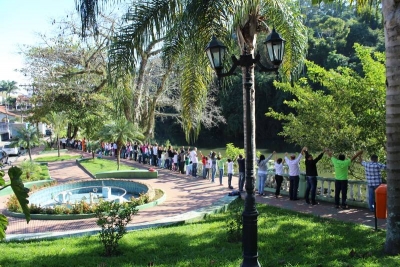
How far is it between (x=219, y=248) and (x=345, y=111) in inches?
237

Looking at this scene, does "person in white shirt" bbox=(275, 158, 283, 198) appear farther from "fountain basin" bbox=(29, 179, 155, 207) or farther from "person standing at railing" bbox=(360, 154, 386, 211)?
"fountain basin" bbox=(29, 179, 155, 207)

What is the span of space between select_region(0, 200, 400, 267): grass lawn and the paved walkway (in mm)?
829

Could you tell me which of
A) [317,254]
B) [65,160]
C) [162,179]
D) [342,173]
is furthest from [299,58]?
[65,160]

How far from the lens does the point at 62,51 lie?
81.3 ft

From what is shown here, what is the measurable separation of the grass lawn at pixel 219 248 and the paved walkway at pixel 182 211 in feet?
2.72

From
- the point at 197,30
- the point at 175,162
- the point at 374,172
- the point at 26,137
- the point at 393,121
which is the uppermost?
the point at 197,30

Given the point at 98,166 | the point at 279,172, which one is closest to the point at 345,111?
the point at 279,172

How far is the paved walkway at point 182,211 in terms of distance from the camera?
30.8 ft

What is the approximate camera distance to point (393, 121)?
6.12 m

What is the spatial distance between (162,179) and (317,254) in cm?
1231

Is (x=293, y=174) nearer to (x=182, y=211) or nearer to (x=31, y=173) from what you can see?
(x=182, y=211)

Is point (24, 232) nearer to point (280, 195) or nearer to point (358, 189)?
point (280, 195)

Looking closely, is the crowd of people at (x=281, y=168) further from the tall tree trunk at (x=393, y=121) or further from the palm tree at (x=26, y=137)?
the palm tree at (x=26, y=137)

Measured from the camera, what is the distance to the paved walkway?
9.40 metres
